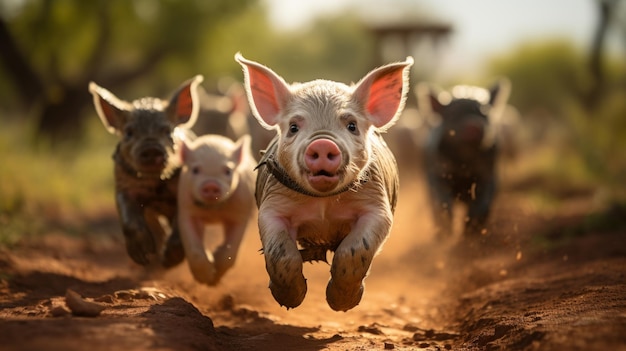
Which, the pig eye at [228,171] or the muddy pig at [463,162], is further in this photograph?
the muddy pig at [463,162]

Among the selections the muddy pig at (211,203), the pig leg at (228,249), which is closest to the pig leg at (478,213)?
the muddy pig at (211,203)

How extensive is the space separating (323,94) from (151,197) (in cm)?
260

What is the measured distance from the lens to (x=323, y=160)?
198 inches

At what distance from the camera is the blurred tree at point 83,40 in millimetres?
21109

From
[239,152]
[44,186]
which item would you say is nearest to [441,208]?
[239,152]

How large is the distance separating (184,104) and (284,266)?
322cm

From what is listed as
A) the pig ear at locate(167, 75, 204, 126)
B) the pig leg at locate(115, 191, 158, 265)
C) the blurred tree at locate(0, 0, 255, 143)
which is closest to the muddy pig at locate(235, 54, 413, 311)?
the pig leg at locate(115, 191, 158, 265)

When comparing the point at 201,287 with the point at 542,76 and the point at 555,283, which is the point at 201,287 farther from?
the point at 542,76

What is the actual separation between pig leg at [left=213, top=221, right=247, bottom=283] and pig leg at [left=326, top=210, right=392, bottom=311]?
190 cm

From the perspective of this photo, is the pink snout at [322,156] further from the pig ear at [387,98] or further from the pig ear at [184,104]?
the pig ear at [184,104]

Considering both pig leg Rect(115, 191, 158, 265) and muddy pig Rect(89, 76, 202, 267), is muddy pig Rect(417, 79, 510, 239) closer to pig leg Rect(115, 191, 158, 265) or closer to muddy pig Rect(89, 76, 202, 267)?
muddy pig Rect(89, 76, 202, 267)

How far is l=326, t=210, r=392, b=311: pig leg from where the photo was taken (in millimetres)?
5289

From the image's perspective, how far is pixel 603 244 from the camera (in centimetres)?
852

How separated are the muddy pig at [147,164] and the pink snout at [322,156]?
2.61m
